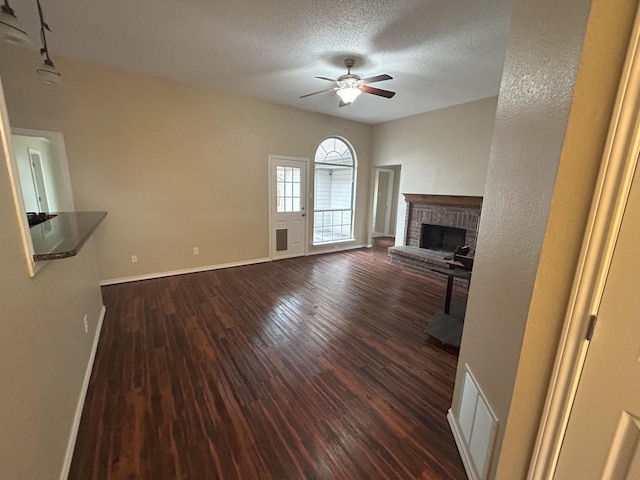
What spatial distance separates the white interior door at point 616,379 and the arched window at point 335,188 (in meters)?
5.14

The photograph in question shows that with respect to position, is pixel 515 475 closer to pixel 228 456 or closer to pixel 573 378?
pixel 573 378

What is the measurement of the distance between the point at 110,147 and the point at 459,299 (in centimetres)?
532

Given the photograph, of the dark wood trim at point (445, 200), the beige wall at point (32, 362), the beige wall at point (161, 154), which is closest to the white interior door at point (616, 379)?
the beige wall at point (32, 362)

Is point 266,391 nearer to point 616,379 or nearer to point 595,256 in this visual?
point 616,379

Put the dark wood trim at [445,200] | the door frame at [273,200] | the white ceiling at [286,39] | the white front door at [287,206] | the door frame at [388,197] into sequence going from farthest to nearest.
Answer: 1. the door frame at [388,197]
2. the white front door at [287,206]
3. the door frame at [273,200]
4. the dark wood trim at [445,200]
5. the white ceiling at [286,39]

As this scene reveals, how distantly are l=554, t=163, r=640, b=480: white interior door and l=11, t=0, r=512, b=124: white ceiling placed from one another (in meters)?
2.33

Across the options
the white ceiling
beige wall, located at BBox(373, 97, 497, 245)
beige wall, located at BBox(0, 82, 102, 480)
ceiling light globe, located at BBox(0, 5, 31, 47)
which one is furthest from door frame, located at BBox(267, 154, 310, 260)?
beige wall, located at BBox(0, 82, 102, 480)

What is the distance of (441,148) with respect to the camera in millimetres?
4844

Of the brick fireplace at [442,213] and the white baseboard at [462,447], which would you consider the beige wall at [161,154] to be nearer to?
the brick fireplace at [442,213]

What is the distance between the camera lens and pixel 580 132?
0.82 m

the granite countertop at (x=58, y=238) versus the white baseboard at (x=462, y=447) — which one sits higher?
the granite countertop at (x=58, y=238)

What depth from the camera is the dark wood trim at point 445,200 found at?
14.5 ft

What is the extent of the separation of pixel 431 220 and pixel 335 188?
2.95 m

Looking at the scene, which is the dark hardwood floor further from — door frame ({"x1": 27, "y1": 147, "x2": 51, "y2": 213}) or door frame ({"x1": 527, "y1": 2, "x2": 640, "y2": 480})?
door frame ({"x1": 27, "y1": 147, "x2": 51, "y2": 213})
